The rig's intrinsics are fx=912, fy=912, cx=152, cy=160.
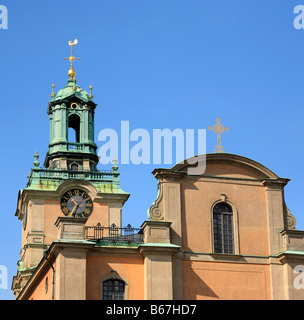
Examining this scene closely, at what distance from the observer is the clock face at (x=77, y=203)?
206ft

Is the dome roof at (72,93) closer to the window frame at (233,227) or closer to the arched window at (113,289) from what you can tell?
the window frame at (233,227)

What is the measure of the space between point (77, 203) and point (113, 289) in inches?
878

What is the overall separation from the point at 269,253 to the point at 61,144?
83.8 ft

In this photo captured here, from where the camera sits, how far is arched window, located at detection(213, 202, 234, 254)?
43625mm

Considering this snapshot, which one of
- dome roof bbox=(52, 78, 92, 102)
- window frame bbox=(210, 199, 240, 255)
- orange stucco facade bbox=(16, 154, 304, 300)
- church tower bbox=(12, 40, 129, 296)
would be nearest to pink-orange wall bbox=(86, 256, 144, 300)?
orange stucco facade bbox=(16, 154, 304, 300)

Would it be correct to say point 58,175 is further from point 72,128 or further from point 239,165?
point 239,165

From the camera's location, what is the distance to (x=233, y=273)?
1697 inches

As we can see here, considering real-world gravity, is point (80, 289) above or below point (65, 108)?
below

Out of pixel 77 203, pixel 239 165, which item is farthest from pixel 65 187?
pixel 239 165

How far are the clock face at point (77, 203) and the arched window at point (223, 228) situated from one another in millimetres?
20180
